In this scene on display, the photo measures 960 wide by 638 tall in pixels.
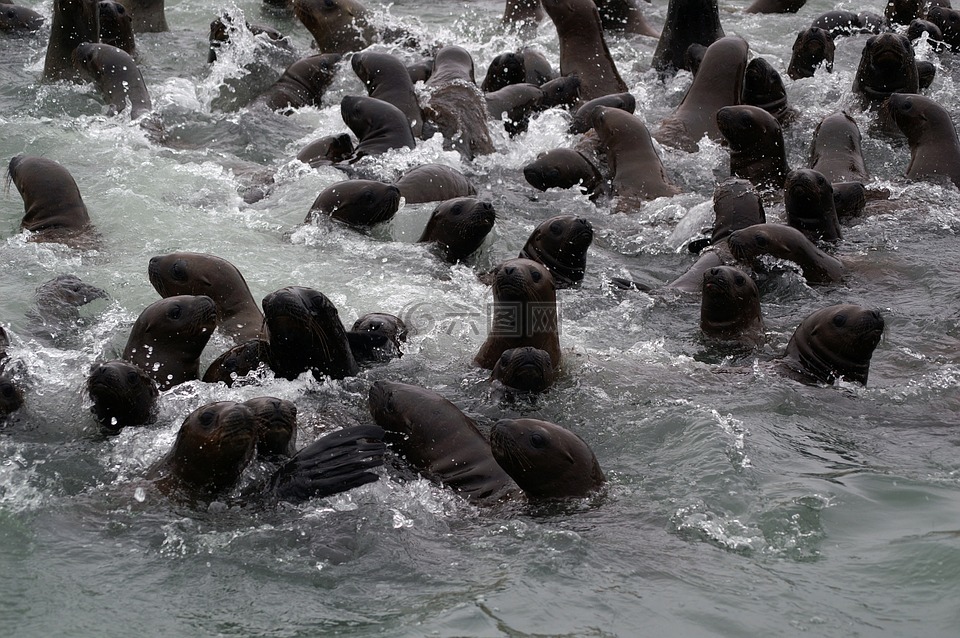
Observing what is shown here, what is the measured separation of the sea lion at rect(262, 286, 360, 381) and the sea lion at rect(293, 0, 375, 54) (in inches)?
280

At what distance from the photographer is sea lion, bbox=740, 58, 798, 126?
10.9 meters

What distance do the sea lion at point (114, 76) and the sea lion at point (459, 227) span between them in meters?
3.78

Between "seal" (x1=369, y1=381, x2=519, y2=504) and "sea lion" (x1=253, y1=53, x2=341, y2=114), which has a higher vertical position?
"seal" (x1=369, y1=381, x2=519, y2=504)

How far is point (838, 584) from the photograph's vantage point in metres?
4.55

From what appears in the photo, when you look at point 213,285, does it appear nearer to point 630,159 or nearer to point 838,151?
point 630,159

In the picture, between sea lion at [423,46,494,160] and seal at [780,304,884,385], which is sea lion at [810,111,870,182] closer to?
sea lion at [423,46,494,160]

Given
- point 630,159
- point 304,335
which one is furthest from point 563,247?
point 304,335

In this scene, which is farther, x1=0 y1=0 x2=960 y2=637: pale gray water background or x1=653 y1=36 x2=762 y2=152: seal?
x1=653 y1=36 x2=762 y2=152: seal

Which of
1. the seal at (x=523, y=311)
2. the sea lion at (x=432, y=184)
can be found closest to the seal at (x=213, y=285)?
the seal at (x=523, y=311)

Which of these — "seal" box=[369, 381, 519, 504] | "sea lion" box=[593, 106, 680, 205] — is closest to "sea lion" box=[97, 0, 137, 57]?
"sea lion" box=[593, 106, 680, 205]

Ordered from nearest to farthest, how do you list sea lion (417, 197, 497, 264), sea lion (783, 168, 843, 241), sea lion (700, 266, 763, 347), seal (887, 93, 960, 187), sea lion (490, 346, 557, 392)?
sea lion (490, 346, 557, 392)
sea lion (700, 266, 763, 347)
sea lion (417, 197, 497, 264)
sea lion (783, 168, 843, 241)
seal (887, 93, 960, 187)

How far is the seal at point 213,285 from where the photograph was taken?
7.11 m

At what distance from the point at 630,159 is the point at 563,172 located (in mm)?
602

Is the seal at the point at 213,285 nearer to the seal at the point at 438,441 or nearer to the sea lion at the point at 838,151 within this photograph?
the seal at the point at 438,441
